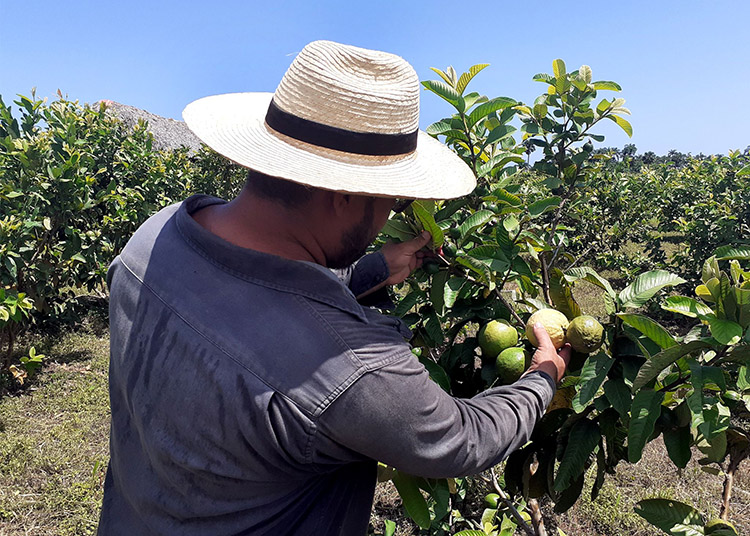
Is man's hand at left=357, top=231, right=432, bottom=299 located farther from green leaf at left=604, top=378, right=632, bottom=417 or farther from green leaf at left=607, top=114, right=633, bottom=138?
green leaf at left=607, top=114, right=633, bottom=138

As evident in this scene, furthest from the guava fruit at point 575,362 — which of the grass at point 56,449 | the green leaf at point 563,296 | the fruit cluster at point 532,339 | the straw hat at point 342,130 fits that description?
the grass at point 56,449

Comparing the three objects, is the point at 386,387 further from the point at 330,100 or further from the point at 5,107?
the point at 5,107

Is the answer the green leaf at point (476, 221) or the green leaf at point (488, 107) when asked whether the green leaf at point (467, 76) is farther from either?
the green leaf at point (476, 221)

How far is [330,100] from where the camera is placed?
2.97 ft

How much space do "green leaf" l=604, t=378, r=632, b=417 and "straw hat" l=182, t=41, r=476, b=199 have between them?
0.55 m

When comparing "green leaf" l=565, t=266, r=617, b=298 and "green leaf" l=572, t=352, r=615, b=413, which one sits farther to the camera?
"green leaf" l=565, t=266, r=617, b=298

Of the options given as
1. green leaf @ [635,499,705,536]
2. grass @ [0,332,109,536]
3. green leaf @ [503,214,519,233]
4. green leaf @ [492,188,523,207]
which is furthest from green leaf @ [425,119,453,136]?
grass @ [0,332,109,536]

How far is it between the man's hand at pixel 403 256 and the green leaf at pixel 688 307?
1.90 feet

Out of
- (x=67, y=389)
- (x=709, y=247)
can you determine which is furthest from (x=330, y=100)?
(x=709, y=247)

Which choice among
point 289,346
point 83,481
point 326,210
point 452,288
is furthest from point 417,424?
point 83,481

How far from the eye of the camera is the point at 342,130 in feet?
2.98

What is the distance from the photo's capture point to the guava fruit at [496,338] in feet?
4.20

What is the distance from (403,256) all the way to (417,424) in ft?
2.16

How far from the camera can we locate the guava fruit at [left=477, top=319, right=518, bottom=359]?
4.20 ft
